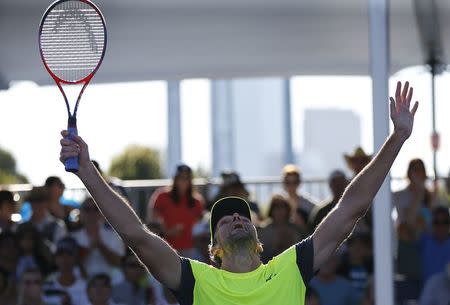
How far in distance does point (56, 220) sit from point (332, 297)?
2.56 meters

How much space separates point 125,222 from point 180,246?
5.82m

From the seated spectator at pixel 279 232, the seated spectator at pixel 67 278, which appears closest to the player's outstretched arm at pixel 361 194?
the seated spectator at pixel 67 278

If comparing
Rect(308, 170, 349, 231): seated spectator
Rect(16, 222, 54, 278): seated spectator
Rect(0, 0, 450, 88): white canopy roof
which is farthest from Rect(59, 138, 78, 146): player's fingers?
Rect(308, 170, 349, 231): seated spectator

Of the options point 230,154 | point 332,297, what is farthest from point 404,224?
point 230,154

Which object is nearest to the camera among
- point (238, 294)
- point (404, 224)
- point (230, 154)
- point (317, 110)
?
point (238, 294)

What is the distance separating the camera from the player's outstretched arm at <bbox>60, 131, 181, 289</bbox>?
4738mm

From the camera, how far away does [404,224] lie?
35.2 feet

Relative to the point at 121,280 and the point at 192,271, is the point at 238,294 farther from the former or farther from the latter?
the point at 121,280

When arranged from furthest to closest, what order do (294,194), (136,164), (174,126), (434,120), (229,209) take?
(136,164)
(174,126)
(434,120)
(294,194)
(229,209)

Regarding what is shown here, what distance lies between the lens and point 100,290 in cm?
970

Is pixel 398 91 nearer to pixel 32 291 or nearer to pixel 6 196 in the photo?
pixel 32 291

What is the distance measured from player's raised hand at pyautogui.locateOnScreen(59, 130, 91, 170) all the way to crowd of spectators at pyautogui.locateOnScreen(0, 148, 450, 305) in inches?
192

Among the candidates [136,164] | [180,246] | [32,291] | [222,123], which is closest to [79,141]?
[32,291]

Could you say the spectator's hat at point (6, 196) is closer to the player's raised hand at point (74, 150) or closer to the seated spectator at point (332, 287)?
the seated spectator at point (332, 287)
